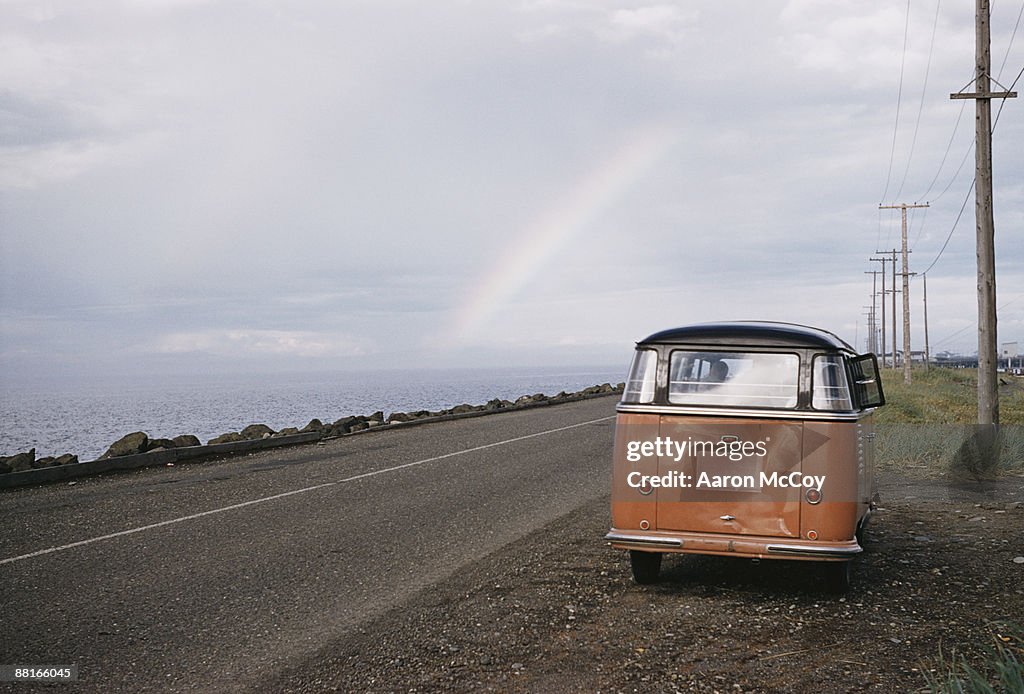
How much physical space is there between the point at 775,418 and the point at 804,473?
0.45 m

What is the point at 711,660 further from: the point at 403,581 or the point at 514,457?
the point at 514,457

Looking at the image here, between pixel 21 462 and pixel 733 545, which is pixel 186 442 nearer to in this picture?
pixel 21 462

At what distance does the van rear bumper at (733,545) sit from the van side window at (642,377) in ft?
3.43

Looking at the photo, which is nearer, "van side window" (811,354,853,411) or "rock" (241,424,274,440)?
"van side window" (811,354,853,411)

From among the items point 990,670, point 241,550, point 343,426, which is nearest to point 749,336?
point 990,670

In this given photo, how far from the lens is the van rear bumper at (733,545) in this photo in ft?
22.2

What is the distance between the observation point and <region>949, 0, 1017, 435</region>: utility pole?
1734 centimetres

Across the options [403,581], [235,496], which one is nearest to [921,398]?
[235,496]

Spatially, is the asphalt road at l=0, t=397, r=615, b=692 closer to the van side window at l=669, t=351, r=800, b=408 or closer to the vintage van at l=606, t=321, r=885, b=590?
the vintage van at l=606, t=321, r=885, b=590

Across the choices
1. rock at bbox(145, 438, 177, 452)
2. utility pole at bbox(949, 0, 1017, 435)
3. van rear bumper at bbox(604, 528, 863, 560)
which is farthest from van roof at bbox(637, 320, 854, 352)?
rock at bbox(145, 438, 177, 452)

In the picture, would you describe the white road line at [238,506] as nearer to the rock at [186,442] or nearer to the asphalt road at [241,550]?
the asphalt road at [241,550]

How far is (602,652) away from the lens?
591 cm

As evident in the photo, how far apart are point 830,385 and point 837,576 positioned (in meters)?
1.45

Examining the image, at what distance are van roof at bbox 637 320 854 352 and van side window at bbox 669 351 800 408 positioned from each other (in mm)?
100
